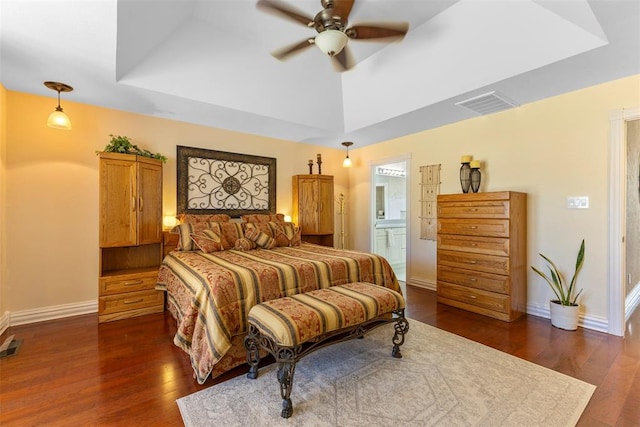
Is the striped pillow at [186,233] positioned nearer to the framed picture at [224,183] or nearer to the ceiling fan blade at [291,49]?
the framed picture at [224,183]

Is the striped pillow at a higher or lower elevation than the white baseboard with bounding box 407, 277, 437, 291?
higher

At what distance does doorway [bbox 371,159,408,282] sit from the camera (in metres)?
5.62

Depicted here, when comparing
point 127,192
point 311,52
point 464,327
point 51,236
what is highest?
point 311,52

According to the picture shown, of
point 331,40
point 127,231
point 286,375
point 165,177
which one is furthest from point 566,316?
point 165,177

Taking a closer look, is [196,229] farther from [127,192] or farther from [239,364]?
[239,364]

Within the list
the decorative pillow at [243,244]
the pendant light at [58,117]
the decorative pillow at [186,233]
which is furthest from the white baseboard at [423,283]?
the pendant light at [58,117]

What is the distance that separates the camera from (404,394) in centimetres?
187

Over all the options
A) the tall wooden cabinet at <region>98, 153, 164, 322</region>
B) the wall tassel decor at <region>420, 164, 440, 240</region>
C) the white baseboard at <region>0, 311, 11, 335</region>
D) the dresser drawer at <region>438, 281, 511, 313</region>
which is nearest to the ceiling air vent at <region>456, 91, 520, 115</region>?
the wall tassel decor at <region>420, 164, 440, 240</region>

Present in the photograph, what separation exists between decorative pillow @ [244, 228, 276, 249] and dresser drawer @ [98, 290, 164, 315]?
1252mm

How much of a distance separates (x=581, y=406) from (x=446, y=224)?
226cm

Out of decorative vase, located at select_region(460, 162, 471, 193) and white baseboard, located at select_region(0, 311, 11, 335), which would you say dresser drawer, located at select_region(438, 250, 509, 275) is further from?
white baseboard, located at select_region(0, 311, 11, 335)

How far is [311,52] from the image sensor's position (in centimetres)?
327

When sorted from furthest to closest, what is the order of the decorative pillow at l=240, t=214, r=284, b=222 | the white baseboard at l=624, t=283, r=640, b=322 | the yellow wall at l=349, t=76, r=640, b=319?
the decorative pillow at l=240, t=214, r=284, b=222 → the white baseboard at l=624, t=283, r=640, b=322 → the yellow wall at l=349, t=76, r=640, b=319

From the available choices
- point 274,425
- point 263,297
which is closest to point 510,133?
point 263,297
